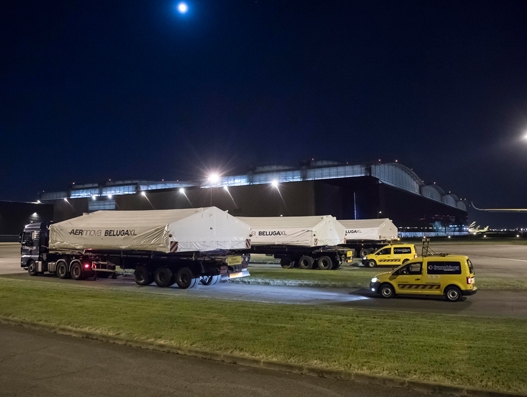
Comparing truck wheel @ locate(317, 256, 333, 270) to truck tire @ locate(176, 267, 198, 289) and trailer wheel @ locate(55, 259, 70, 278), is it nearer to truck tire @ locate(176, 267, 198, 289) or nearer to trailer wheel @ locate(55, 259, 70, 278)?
truck tire @ locate(176, 267, 198, 289)

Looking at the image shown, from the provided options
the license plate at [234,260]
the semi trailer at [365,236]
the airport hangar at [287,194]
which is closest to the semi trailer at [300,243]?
the semi trailer at [365,236]

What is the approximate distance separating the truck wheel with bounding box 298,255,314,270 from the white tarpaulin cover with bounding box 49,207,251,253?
7.93m

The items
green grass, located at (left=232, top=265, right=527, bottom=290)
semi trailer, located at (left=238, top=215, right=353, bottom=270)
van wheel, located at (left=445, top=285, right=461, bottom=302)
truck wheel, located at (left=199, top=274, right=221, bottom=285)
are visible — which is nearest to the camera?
van wheel, located at (left=445, top=285, right=461, bottom=302)

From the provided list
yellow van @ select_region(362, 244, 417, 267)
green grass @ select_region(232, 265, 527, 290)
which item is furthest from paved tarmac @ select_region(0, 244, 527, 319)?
yellow van @ select_region(362, 244, 417, 267)

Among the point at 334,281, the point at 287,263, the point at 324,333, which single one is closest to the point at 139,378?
the point at 324,333

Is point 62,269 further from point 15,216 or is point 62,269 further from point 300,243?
point 15,216

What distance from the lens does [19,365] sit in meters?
7.47

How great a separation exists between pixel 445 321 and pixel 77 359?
7961 mm

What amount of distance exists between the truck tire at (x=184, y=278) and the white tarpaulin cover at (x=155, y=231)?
90 cm

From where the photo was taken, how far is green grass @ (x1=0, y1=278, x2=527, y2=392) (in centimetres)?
678

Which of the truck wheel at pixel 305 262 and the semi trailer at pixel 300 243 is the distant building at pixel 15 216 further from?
the truck wheel at pixel 305 262

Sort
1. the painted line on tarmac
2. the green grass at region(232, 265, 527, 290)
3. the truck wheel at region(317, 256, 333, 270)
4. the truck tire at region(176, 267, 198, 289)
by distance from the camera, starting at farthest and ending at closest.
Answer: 1. the truck wheel at region(317, 256, 333, 270)
2. the green grass at region(232, 265, 527, 290)
3. the truck tire at region(176, 267, 198, 289)
4. the painted line on tarmac

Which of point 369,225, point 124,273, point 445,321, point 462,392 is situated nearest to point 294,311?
point 445,321

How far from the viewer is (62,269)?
891 inches
